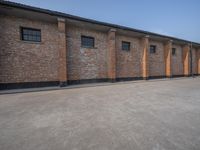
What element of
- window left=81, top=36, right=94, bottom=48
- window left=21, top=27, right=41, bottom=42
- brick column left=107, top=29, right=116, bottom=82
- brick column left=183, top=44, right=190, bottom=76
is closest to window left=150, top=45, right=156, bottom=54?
brick column left=107, top=29, right=116, bottom=82

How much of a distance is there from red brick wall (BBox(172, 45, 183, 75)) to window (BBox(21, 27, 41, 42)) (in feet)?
57.6

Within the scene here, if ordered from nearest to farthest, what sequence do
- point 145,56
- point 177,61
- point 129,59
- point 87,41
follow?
point 87,41, point 129,59, point 145,56, point 177,61

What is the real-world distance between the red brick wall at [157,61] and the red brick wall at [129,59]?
79.4 inches

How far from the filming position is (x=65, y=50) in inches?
343

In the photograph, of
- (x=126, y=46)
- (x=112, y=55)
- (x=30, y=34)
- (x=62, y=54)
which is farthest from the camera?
(x=126, y=46)

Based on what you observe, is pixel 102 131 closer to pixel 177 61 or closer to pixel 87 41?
pixel 87 41

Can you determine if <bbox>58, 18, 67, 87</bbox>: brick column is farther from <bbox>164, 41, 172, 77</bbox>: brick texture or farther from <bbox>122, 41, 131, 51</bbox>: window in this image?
<bbox>164, 41, 172, 77</bbox>: brick texture

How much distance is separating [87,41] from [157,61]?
9803mm

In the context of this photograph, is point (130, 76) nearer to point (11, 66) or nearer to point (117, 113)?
point (117, 113)

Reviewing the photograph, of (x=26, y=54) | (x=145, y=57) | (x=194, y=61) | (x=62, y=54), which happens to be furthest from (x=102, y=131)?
(x=194, y=61)

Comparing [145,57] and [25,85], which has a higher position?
[145,57]

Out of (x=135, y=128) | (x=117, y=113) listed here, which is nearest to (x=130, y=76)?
(x=117, y=113)

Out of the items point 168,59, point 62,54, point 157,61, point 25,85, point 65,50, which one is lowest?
point 25,85

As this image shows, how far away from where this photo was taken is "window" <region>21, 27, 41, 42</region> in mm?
8148
